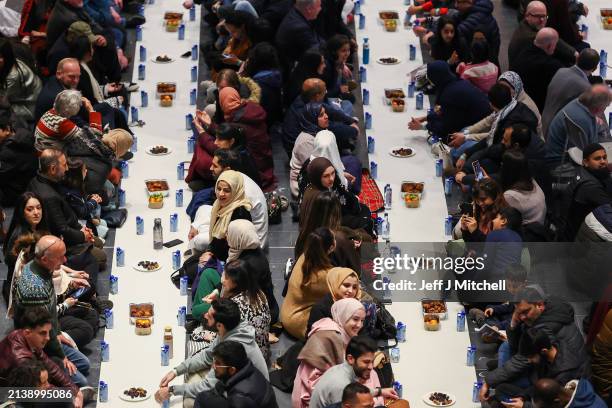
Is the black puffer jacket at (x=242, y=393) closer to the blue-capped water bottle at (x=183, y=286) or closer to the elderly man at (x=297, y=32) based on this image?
the blue-capped water bottle at (x=183, y=286)

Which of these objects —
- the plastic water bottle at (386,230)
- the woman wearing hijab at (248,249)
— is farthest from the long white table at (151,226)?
the plastic water bottle at (386,230)

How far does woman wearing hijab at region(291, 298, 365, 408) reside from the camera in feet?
43.5

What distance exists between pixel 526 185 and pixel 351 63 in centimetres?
503

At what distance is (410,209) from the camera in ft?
55.8

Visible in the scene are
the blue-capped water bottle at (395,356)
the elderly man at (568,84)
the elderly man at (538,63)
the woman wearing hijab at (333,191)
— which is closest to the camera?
the blue-capped water bottle at (395,356)

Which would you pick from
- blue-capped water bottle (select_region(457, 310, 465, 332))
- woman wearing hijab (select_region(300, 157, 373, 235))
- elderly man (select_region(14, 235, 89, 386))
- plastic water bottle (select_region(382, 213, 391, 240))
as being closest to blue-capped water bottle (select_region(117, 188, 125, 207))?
woman wearing hijab (select_region(300, 157, 373, 235))

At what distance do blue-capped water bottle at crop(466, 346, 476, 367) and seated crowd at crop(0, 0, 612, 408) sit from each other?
0.30 meters

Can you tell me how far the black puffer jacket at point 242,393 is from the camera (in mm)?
12445

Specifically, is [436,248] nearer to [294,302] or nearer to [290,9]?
[294,302]

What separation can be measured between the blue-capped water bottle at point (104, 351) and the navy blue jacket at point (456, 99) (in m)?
5.20

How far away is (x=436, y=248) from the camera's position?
1625 centimetres

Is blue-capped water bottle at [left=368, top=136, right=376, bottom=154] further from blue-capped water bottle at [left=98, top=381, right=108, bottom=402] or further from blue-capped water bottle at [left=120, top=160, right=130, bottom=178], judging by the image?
blue-capped water bottle at [left=98, top=381, right=108, bottom=402]

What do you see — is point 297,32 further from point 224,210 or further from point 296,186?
point 224,210

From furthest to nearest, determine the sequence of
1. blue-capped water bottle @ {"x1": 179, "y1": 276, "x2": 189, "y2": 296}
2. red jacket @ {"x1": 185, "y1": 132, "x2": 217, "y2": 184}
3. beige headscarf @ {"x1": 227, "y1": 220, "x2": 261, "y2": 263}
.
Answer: red jacket @ {"x1": 185, "y1": 132, "x2": 217, "y2": 184} < blue-capped water bottle @ {"x1": 179, "y1": 276, "x2": 189, "y2": 296} < beige headscarf @ {"x1": 227, "y1": 220, "x2": 261, "y2": 263}
